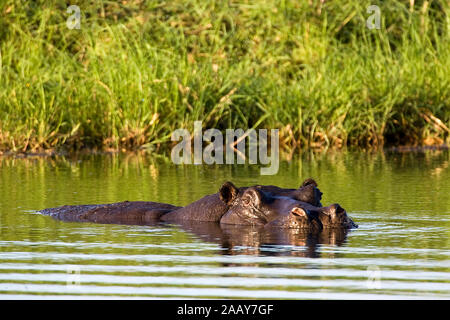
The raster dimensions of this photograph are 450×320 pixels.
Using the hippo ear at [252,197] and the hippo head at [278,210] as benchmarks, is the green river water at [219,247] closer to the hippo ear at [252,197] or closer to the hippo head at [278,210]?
the hippo head at [278,210]

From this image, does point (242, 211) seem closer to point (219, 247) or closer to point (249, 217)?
point (249, 217)

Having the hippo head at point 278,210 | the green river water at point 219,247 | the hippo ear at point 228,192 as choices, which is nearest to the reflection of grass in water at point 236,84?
the green river water at point 219,247

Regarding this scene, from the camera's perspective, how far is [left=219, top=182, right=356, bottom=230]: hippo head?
8.56 meters

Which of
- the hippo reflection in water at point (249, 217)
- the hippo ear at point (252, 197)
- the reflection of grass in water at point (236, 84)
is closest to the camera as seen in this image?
the hippo reflection in water at point (249, 217)

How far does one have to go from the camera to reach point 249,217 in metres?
9.05

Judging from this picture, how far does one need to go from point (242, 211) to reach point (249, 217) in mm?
95

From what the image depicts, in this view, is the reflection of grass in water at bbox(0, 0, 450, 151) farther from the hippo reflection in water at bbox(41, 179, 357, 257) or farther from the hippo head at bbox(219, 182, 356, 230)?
the hippo head at bbox(219, 182, 356, 230)

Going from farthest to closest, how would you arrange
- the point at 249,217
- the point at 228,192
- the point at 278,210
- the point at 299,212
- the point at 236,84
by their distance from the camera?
the point at 236,84 → the point at 228,192 → the point at 249,217 → the point at 278,210 → the point at 299,212

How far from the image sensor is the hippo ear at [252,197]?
8.91 meters

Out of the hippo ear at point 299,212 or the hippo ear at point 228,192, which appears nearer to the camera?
the hippo ear at point 299,212

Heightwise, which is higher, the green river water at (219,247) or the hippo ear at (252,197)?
the hippo ear at (252,197)

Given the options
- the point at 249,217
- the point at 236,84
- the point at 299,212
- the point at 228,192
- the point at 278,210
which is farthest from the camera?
the point at 236,84

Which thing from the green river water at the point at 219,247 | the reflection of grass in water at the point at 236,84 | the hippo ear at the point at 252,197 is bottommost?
the green river water at the point at 219,247

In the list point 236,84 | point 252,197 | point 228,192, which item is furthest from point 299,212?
point 236,84
